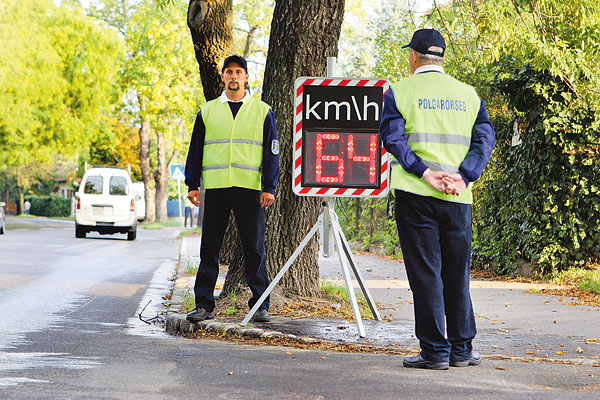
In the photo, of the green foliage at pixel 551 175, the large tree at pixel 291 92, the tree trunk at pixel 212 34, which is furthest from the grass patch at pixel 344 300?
the tree trunk at pixel 212 34

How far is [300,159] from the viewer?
24.5ft

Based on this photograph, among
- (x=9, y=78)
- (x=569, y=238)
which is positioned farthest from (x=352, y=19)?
(x=569, y=238)

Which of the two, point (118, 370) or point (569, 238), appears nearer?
point (118, 370)

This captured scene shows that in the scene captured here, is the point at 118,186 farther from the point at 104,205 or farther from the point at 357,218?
the point at 357,218

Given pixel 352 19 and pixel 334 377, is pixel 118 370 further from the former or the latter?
pixel 352 19

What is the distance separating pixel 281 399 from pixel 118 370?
1421mm

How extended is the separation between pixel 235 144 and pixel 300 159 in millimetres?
566

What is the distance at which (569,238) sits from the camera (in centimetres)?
1177

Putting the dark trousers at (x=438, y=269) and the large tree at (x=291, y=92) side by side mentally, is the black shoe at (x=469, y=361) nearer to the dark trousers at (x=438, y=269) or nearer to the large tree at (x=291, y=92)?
the dark trousers at (x=438, y=269)

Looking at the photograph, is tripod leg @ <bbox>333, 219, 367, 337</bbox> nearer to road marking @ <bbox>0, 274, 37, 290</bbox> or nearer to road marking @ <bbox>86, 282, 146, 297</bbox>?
road marking @ <bbox>86, 282, 146, 297</bbox>

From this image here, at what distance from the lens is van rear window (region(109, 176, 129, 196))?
28531 mm

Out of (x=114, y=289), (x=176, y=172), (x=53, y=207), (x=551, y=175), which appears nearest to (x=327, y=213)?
(x=114, y=289)

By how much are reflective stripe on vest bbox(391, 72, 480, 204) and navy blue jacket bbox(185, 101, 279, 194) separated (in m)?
1.90

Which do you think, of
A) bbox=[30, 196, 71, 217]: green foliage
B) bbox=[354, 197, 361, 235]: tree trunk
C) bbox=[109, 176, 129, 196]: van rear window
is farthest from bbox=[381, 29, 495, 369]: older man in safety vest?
bbox=[30, 196, 71, 217]: green foliage
